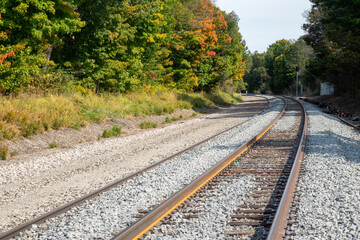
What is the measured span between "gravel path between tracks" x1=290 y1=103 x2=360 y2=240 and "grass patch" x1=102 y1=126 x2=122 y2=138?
25.8 ft

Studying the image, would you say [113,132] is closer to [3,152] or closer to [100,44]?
[3,152]

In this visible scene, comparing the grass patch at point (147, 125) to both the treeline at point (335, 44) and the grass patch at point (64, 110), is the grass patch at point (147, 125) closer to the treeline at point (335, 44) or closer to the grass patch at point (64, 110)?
the grass patch at point (64, 110)

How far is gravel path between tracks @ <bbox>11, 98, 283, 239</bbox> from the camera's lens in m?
4.85

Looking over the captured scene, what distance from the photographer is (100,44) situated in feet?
65.9

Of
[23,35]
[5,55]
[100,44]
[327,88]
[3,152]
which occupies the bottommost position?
[3,152]

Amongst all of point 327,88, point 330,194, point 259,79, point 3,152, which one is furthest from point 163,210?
point 259,79

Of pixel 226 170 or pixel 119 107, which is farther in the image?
pixel 119 107

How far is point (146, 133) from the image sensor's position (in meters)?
15.8

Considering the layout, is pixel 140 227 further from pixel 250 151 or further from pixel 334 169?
pixel 250 151

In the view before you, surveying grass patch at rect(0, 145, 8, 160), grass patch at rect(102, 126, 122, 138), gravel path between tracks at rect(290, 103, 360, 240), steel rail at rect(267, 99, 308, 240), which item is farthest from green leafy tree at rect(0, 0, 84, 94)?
steel rail at rect(267, 99, 308, 240)

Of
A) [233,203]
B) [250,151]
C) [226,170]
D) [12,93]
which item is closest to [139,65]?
[12,93]

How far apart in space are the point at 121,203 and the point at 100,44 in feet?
51.0

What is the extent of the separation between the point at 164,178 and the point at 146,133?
8268mm

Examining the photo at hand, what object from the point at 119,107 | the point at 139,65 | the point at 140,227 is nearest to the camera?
the point at 140,227
